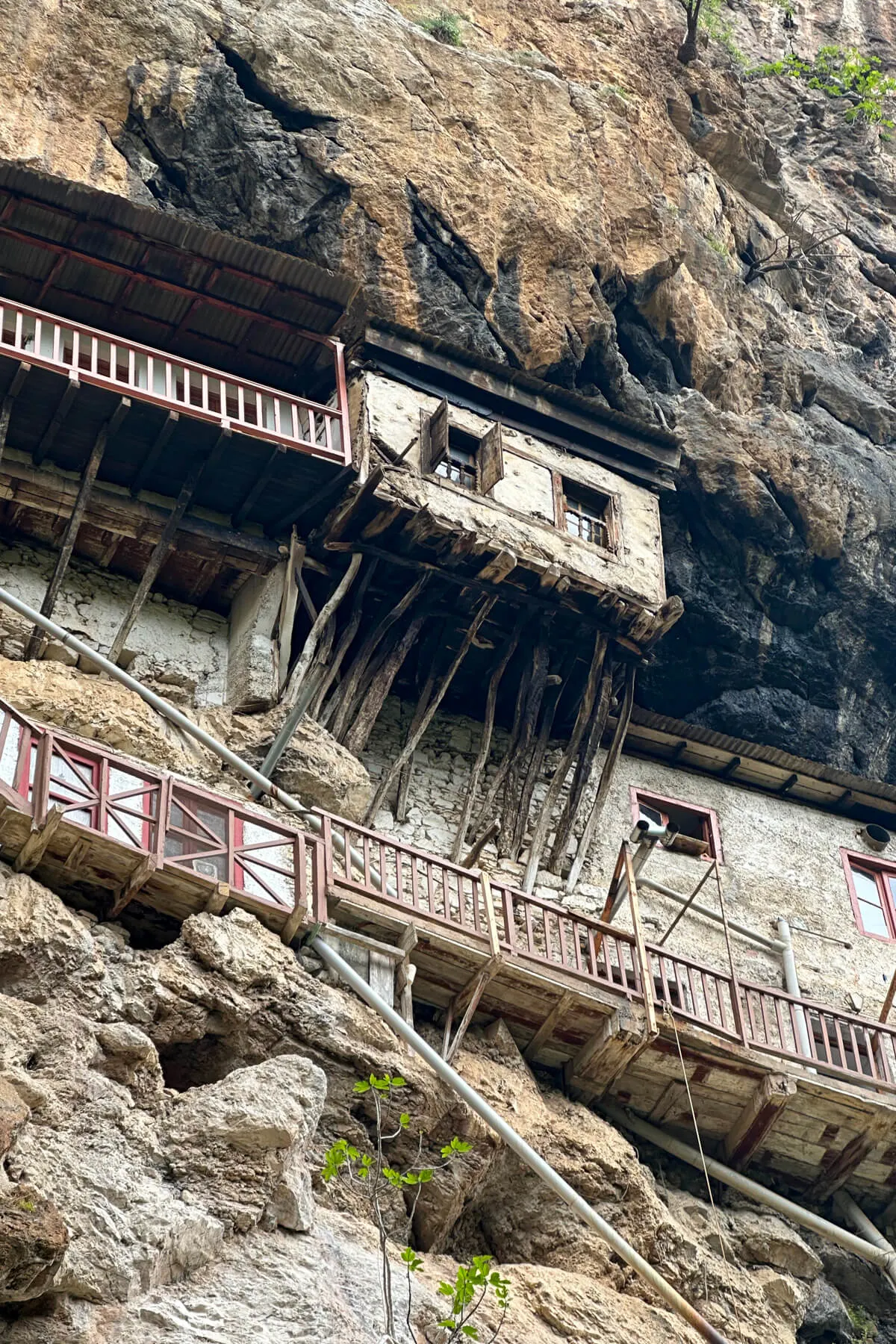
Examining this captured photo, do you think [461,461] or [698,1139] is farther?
[461,461]

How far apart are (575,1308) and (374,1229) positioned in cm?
187

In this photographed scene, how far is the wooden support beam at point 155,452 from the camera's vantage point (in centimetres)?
1842

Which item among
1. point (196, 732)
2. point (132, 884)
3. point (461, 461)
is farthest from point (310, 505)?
point (132, 884)

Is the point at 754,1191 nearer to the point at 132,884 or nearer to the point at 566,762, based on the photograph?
the point at 566,762

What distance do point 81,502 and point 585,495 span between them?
7.11m

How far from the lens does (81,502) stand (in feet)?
60.2

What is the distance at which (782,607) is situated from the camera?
23688 millimetres

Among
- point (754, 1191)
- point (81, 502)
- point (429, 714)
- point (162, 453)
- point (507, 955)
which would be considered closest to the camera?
point (507, 955)

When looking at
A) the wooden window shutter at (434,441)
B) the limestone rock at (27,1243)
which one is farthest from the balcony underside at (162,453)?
the limestone rock at (27,1243)

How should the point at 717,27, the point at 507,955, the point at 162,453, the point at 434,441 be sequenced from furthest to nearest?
the point at 717,27
the point at 434,441
the point at 162,453
the point at 507,955

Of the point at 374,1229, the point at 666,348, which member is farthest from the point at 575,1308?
the point at 666,348

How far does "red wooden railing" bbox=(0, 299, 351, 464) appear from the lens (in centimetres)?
1831

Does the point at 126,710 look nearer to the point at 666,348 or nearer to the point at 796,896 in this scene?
the point at 796,896

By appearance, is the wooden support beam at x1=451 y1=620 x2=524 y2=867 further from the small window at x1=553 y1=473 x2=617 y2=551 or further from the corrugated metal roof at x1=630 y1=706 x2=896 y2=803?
the corrugated metal roof at x1=630 y1=706 x2=896 y2=803
